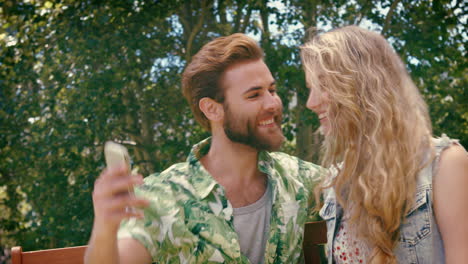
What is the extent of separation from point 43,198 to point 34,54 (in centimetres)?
147

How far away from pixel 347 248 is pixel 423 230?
350 millimetres

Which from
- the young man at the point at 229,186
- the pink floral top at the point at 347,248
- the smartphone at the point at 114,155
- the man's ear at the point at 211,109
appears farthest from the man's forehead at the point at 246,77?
the smartphone at the point at 114,155

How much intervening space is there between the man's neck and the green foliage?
7.63 feet

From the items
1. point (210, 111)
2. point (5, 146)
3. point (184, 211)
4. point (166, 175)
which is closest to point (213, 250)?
point (184, 211)

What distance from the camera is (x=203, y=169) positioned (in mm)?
2531

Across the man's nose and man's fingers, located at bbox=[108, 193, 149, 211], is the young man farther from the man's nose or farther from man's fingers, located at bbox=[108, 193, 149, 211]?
man's fingers, located at bbox=[108, 193, 149, 211]

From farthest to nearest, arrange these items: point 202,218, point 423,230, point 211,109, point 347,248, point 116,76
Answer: point 116,76 < point 211,109 < point 202,218 < point 347,248 < point 423,230

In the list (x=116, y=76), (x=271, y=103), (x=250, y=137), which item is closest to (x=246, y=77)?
(x=271, y=103)

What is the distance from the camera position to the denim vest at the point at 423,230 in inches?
77.6

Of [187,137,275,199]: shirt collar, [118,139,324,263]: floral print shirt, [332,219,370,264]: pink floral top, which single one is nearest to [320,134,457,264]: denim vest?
[332,219,370,264]: pink floral top

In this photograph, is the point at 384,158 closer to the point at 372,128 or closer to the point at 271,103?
the point at 372,128

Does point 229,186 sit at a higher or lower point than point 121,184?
lower

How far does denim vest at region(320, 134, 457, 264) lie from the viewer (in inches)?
77.6

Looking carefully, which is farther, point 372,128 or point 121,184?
point 372,128
